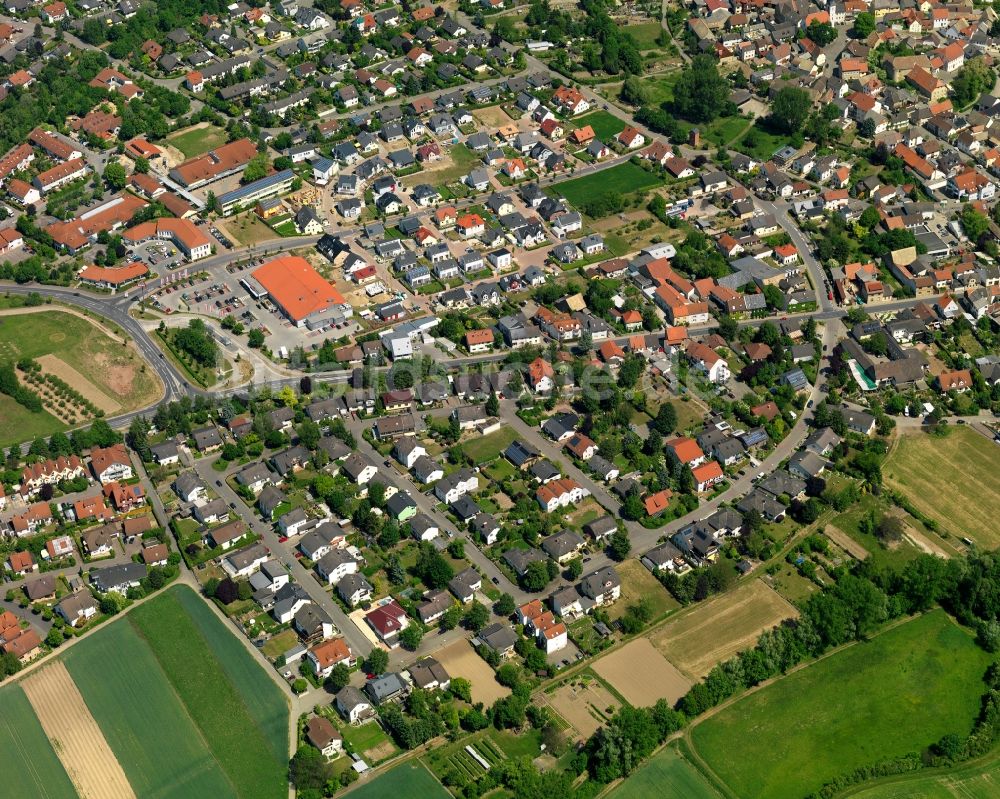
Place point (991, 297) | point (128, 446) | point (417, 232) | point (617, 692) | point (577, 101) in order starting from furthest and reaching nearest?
point (577, 101)
point (417, 232)
point (991, 297)
point (128, 446)
point (617, 692)

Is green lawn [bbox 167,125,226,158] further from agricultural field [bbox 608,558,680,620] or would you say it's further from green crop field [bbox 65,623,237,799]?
agricultural field [bbox 608,558,680,620]

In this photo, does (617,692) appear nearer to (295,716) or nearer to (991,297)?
(295,716)

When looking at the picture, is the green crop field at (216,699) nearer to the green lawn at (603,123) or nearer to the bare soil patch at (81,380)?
the bare soil patch at (81,380)

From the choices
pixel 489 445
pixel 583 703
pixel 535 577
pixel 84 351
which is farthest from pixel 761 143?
pixel 583 703

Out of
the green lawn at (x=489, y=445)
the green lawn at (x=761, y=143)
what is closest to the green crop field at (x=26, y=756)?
the green lawn at (x=489, y=445)

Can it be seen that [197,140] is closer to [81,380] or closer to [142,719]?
[81,380]

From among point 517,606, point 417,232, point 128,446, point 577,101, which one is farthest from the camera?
point 577,101

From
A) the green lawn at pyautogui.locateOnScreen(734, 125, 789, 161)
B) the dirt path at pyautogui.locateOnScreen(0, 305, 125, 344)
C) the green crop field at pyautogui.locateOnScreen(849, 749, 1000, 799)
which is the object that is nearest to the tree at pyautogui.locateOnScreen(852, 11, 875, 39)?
the green lawn at pyautogui.locateOnScreen(734, 125, 789, 161)

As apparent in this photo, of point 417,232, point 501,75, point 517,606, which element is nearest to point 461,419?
point 517,606

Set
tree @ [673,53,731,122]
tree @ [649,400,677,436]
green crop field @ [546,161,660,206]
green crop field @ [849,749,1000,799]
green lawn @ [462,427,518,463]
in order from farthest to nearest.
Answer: tree @ [673,53,731,122] → green crop field @ [546,161,660,206] → tree @ [649,400,677,436] → green lawn @ [462,427,518,463] → green crop field @ [849,749,1000,799]
